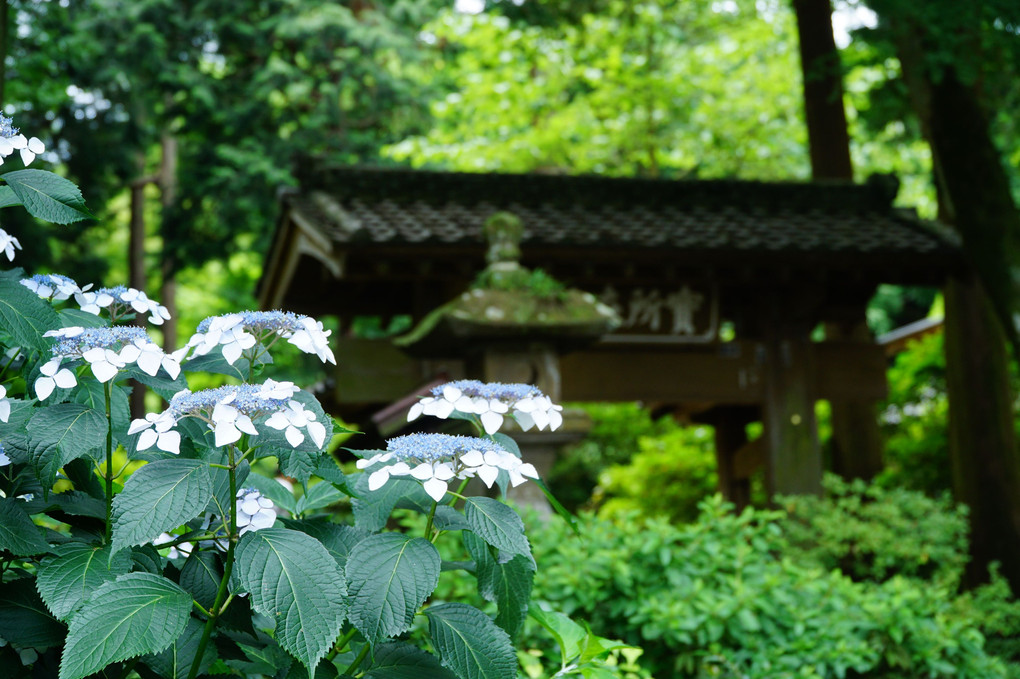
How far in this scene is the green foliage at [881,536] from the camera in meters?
6.39

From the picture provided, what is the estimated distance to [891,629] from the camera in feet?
12.1

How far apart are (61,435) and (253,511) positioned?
363mm

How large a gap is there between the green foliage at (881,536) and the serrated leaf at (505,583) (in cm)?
487

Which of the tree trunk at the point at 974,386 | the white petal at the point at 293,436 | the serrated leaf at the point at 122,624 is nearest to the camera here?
the serrated leaf at the point at 122,624

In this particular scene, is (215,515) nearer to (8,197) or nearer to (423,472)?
(423,472)

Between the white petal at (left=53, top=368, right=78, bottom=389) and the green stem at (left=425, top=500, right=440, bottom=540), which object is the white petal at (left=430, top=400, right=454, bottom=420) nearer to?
the green stem at (left=425, top=500, right=440, bottom=540)

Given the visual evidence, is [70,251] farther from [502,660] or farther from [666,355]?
[502,660]

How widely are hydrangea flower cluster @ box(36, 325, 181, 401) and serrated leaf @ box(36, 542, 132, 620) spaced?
0.88 feet

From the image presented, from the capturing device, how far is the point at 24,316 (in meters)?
1.64

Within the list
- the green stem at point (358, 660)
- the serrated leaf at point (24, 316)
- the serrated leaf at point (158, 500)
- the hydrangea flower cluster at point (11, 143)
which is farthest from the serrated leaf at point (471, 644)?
the hydrangea flower cluster at point (11, 143)

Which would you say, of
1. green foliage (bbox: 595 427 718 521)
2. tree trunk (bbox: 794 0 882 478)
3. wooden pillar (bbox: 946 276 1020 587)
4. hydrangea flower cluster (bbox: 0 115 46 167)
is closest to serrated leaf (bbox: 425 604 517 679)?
hydrangea flower cluster (bbox: 0 115 46 167)

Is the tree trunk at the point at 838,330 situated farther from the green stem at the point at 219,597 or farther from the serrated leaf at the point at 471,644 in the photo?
the green stem at the point at 219,597

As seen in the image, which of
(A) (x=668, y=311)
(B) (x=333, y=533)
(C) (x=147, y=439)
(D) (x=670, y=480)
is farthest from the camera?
(D) (x=670, y=480)

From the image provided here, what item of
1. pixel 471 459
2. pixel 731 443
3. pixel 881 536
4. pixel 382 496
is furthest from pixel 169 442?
pixel 731 443
